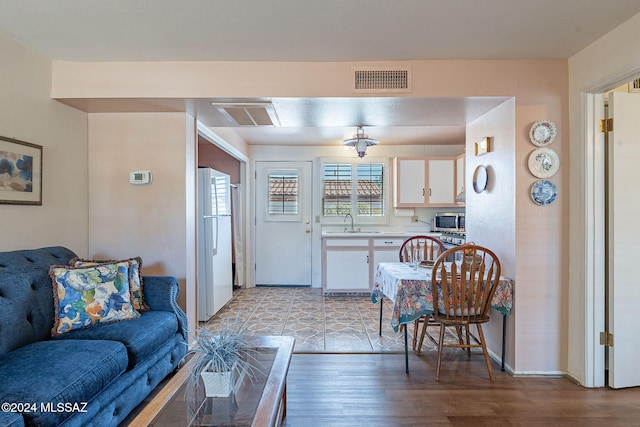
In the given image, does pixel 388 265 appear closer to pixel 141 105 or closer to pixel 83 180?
pixel 141 105

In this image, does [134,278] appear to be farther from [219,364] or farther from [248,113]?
[248,113]

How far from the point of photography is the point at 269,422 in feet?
4.08

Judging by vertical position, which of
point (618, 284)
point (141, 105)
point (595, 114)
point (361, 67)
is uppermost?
point (361, 67)

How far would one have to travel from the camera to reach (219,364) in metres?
1.47

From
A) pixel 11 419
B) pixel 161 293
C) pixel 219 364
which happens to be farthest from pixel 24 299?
pixel 219 364

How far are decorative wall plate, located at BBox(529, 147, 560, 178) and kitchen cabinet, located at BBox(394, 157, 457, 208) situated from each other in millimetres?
2593

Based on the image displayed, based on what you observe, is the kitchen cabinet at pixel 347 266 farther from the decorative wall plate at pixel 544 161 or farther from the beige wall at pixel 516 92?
the decorative wall plate at pixel 544 161

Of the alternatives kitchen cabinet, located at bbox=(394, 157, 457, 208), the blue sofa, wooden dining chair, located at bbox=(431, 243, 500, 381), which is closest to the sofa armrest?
the blue sofa

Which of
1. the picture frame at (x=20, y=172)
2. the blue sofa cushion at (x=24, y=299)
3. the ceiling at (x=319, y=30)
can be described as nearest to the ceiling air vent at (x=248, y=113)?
the ceiling at (x=319, y=30)

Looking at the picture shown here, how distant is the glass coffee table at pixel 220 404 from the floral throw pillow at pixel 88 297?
875mm

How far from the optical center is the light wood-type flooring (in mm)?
1993

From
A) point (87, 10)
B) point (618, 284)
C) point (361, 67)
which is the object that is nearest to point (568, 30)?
point (361, 67)

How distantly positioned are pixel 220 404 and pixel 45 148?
7.53ft

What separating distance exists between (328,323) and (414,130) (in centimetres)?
263
